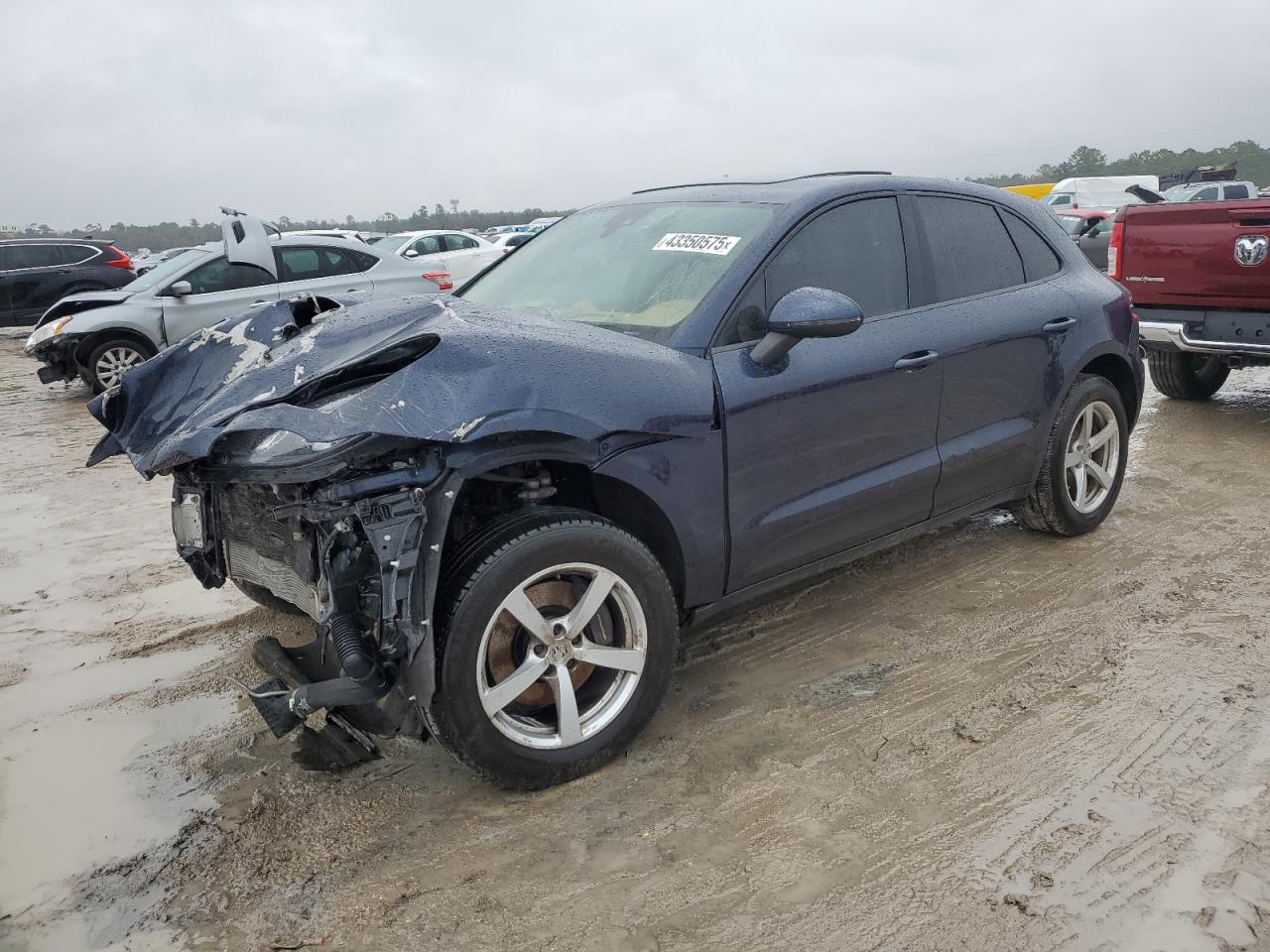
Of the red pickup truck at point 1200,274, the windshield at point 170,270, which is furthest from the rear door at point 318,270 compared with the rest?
the red pickup truck at point 1200,274

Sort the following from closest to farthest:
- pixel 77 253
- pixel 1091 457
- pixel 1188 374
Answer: pixel 1091 457 < pixel 1188 374 < pixel 77 253

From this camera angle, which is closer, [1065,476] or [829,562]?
[829,562]

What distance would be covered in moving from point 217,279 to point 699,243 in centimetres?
813

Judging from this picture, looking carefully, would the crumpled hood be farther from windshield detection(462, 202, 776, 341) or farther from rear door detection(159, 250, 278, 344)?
rear door detection(159, 250, 278, 344)

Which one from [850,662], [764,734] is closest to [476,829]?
[764,734]

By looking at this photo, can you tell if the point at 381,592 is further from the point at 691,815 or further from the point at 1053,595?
the point at 1053,595

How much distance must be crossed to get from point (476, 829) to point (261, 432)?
1252mm

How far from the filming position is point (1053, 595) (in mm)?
4145

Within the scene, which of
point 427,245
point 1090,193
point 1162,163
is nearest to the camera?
point 427,245

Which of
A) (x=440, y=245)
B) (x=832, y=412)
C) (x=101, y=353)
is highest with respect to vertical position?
(x=440, y=245)

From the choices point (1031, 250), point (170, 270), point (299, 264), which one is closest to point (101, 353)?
point (170, 270)

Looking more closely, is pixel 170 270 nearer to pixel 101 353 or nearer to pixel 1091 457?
pixel 101 353

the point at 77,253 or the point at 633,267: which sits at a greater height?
the point at 77,253

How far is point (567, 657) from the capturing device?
280 centimetres
